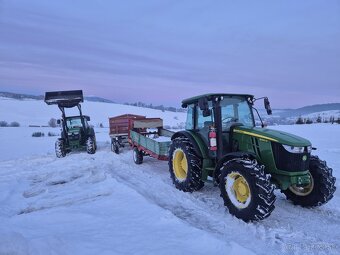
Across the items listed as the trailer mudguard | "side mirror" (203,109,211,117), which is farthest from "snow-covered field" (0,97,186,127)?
"side mirror" (203,109,211,117)

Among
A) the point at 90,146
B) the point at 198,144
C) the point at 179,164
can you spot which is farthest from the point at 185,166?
the point at 90,146

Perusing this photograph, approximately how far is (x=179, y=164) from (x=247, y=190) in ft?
8.37

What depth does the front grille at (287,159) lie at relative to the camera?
5520 millimetres

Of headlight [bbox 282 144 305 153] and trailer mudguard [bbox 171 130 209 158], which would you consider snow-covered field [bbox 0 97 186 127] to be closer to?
trailer mudguard [bbox 171 130 209 158]

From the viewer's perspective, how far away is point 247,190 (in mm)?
5383

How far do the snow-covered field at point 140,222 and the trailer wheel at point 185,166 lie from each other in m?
0.22

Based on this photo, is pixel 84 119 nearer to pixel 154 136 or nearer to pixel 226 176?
pixel 154 136

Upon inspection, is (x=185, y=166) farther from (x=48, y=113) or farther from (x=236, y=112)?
(x=48, y=113)

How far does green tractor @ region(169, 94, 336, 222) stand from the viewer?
17.1ft

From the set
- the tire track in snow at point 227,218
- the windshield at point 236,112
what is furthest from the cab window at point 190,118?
the tire track in snow at point 227,218

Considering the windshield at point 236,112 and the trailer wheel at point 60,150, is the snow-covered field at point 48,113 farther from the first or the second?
the windshield at point 236,112

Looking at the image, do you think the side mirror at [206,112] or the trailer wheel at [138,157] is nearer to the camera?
the side mirror at [206,112]

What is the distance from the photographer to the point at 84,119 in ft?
51.7

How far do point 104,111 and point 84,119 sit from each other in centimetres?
4842
